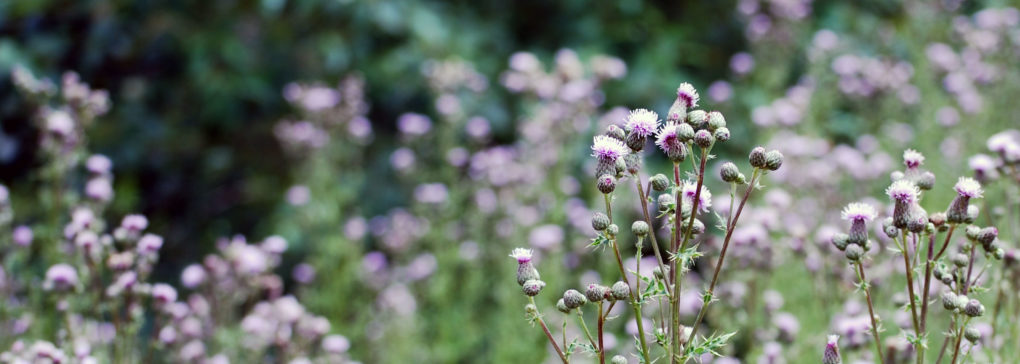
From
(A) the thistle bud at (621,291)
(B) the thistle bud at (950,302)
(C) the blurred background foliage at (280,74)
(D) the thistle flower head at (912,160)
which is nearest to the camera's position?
(A) the thistle bud at (621,291)

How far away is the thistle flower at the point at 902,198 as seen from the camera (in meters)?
1.41

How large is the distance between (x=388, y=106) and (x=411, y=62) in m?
0.39

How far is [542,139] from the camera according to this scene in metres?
3.92

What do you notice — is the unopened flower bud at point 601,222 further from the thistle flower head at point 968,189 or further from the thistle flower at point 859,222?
the thistle flower head at point 968,189

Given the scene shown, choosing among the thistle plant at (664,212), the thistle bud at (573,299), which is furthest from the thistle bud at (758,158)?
the thistle bud at (573,299)

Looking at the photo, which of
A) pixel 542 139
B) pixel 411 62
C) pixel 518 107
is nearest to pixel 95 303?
pixel 542 139

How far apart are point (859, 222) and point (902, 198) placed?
4.1 inches

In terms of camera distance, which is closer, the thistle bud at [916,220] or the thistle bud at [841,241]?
the thistle bud at [916,220]

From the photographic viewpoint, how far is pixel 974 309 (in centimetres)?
142

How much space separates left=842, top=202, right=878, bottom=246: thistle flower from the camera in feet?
4.84

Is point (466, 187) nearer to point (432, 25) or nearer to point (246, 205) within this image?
point (432, 25)

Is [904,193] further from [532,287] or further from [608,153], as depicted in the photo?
[532,287]

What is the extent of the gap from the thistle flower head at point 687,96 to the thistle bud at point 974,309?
1.76ft

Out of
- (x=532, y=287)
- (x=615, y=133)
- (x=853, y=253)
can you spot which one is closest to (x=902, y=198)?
(x=853, y=253)
